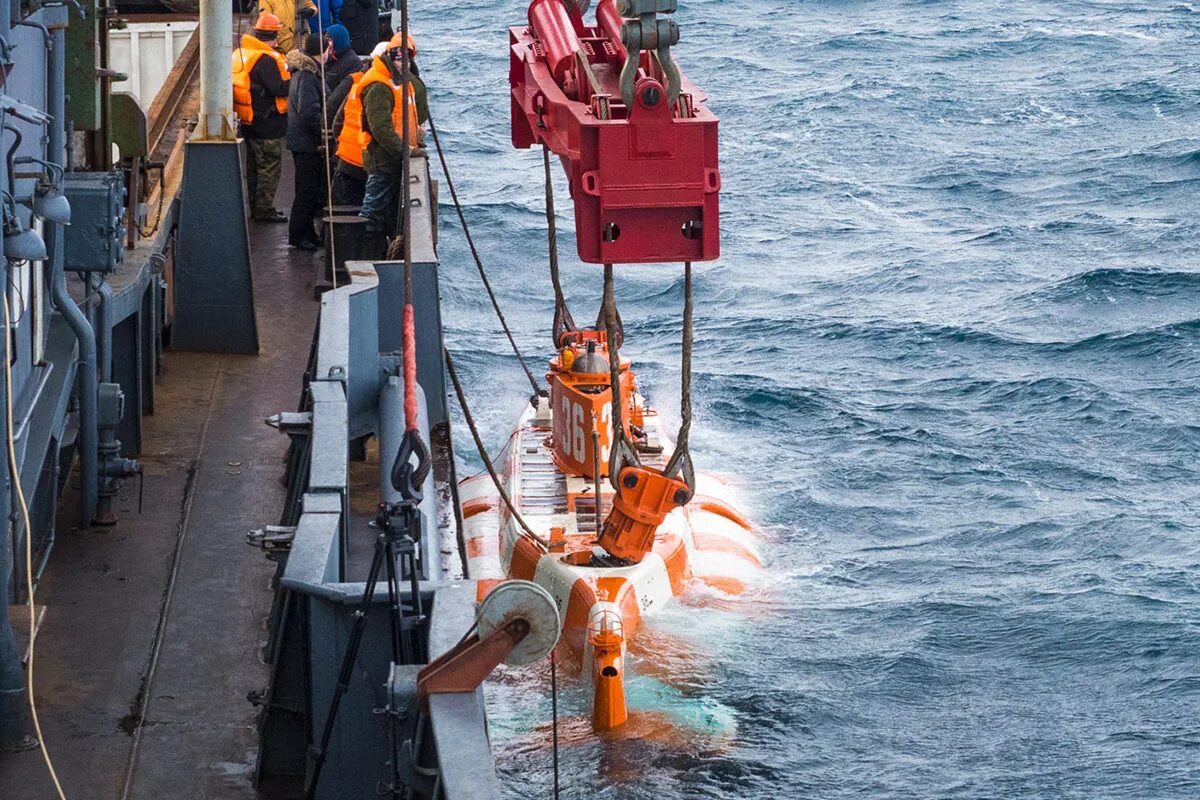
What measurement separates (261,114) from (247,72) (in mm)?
398

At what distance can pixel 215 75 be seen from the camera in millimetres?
13008

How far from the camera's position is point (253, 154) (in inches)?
631

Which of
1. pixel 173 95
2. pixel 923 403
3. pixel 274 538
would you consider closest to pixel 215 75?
pixel 173 95

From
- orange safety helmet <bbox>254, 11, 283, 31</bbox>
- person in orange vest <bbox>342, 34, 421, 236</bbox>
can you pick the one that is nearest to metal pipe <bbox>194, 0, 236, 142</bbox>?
person in orange vest <bbox>342, 34, 421, 236</bbox>

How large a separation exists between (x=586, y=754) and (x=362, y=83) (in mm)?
5864

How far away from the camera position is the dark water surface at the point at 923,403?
14859 millimetres

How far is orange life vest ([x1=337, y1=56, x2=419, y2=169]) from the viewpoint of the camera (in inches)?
563

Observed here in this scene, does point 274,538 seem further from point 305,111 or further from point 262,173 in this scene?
point 262,173

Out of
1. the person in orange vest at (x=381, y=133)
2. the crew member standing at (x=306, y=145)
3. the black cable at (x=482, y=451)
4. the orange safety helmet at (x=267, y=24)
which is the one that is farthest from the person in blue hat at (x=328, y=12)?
the black cable at (x=482, y=451)

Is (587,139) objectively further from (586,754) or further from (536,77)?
(586,754)

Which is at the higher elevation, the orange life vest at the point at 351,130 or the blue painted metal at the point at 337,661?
the orange life vest at the point at 351,130

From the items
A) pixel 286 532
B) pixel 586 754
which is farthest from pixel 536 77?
pixel 586 754

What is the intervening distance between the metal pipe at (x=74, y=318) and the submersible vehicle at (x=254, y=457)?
2 cm

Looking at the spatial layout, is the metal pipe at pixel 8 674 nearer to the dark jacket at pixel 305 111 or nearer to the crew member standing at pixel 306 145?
the crew member standing at pixel 306 145
